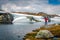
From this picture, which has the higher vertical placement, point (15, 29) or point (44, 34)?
point (15, 29)

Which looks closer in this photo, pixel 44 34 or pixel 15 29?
pixel 44 34

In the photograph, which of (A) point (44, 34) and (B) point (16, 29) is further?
(B) point (16, 29)

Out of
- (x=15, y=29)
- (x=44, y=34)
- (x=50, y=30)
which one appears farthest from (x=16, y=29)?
(x=50, y=30)

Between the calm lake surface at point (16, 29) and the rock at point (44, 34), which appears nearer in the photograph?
the rock at point (44, 34)

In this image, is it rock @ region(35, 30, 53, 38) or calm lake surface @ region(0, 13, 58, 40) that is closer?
rock @ region(35, 30, 53, 38)

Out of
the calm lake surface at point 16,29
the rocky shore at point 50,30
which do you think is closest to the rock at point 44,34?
the rocky shore at point 50,30

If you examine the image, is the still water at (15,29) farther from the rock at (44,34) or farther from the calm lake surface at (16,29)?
the rock at (44,34)

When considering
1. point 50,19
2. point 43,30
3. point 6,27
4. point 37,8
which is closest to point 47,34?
point 43,30

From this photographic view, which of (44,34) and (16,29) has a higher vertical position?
(16,29)

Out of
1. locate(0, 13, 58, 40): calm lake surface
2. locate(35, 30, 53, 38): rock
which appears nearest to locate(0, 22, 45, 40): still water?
locate(0, 13, 58, 40): calm lake surface

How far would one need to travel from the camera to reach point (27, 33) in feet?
13.5

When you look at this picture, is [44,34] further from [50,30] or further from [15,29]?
[15,29]

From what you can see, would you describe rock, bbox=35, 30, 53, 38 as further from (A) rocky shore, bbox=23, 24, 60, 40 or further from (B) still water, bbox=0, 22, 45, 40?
(B) still water, bbox=0, 22, 45, 40

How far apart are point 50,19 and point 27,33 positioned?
68 centimetres
